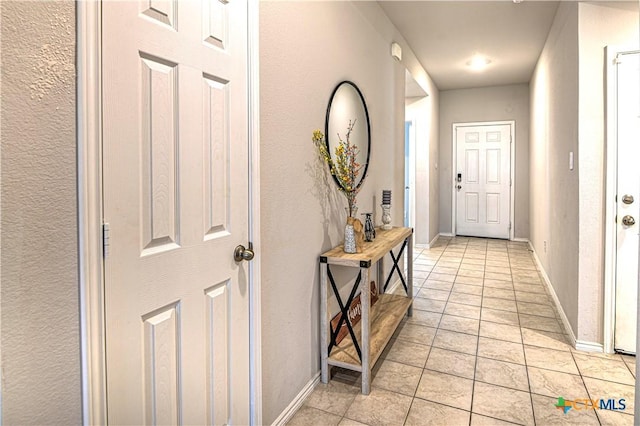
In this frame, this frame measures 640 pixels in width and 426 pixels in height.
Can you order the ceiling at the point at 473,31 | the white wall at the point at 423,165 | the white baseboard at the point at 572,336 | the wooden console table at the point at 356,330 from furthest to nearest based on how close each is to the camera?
the white wall at the point at 423,165, the ceiling at the point at 473,31, the white baseboard at the point at 572,336, the wooden console table at the point at 356,330

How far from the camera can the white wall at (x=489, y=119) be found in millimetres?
6230

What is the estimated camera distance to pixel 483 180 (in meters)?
6.58

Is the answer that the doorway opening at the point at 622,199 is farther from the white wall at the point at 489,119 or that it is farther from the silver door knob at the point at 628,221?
the white wall at the point at 489,119

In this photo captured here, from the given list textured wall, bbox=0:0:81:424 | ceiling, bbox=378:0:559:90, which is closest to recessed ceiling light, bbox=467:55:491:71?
ceiling, bbox=378:0:559:90

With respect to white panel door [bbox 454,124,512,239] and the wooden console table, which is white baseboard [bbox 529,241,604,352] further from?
white panel door [bbox 454,124,512,239]

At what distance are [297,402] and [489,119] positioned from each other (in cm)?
605

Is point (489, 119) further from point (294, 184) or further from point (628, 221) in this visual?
point (294, 184)

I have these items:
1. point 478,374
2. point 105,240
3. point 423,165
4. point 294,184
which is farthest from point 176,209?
point 423,165

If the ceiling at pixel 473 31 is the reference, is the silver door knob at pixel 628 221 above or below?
below

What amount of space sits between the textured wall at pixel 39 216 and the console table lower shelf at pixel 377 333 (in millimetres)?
1375

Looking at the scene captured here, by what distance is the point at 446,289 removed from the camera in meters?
3.78

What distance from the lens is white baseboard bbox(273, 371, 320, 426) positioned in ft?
5.67

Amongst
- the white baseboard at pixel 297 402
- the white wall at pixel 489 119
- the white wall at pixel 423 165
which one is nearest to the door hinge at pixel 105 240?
the white baseboard at pixel 297 402

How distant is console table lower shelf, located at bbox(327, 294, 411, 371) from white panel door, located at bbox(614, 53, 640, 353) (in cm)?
136
